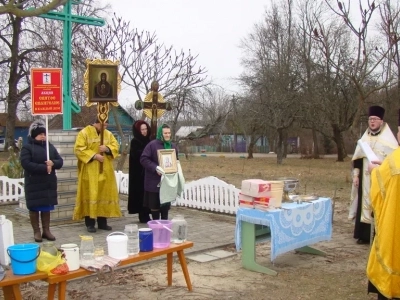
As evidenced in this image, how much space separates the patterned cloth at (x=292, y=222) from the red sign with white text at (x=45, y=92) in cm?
344

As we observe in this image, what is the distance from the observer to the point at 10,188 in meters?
11.2

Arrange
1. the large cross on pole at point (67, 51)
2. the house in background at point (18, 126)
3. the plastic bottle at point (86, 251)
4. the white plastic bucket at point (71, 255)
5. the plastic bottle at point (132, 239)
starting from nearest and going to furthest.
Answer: the white plastic bucket at point (71, 255) → the plastic bottle at point (86, 251) → the plastic bottle at point (132, 239) → the large cross on pole at point (67, 51) → the house in background at point (18, 126)

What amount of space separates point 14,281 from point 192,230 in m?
4.68

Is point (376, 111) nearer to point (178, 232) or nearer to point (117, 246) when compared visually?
point (178, 232)

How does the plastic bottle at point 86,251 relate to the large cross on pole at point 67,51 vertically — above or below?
below

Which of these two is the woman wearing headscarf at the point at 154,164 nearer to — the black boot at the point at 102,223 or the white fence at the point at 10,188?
the black boot at the point at 102,223

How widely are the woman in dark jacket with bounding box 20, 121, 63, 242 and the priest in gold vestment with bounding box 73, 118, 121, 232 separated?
677 millimetres

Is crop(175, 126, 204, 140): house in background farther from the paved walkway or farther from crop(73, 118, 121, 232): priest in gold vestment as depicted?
crop(73, 118, 121, 232): priest in gold vestment

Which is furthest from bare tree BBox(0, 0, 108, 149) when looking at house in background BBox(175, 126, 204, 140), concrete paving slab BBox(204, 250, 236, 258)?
concrete paving slab BBox(204, 250, 236, 258)

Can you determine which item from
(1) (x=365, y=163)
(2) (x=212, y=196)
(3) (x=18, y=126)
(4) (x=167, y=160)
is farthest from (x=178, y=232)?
(3) (x=18, y=126)

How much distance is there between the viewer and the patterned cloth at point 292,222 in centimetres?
530

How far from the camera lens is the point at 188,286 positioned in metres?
4.87

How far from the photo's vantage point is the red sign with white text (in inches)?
279

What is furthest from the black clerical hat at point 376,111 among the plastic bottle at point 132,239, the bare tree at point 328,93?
the bare tree at point 328,93
